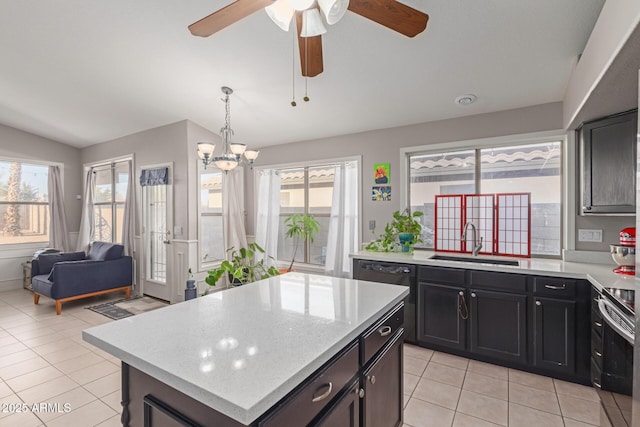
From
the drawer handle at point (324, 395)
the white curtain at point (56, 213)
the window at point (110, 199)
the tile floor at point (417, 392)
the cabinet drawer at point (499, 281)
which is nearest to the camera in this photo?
the drawer handle at point (324, 395)

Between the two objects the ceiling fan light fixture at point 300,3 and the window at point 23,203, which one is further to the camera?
the window at point 23,203

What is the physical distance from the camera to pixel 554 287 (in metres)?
2.41

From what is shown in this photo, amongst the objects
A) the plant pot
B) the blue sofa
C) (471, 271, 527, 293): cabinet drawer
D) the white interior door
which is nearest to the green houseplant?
the plant pot

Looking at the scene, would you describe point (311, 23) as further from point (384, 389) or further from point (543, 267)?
point (543, 267)

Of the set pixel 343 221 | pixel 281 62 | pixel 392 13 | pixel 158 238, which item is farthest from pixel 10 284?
pixel 392 13

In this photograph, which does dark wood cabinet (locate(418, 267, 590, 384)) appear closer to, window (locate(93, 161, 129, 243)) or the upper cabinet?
the upper cabinet

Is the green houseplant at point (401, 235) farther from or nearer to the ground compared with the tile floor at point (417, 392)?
farther from the ground

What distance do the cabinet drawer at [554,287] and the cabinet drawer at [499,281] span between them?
0.29 ft

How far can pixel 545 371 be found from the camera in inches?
99.0

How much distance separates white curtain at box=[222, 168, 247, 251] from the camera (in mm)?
4906

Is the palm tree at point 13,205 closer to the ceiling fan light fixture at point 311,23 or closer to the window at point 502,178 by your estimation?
the ceiling fan light fixture at point 311,23

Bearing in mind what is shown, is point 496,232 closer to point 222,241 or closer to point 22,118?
point 222,241

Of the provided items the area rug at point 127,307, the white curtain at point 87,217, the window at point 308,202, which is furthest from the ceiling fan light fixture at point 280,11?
the white curtain at point 87,217

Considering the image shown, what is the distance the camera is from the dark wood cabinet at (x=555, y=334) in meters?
2.36
